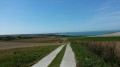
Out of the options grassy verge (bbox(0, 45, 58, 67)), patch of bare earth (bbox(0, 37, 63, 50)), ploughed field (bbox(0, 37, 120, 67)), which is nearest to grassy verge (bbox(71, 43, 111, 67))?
ploughed field (bbox(0, 37, 120, 67))

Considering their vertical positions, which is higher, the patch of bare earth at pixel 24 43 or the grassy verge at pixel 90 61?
the grassy verge at pixel 90 61

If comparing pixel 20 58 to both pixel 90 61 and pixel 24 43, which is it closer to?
pixel 90 61

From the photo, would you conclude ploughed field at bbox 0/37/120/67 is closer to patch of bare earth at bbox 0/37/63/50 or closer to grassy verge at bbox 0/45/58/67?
grassy verge at bbox 0/45/58/67

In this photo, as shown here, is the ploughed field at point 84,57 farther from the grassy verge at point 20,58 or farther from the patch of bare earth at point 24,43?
A: the patch of bare earth at point 24,43

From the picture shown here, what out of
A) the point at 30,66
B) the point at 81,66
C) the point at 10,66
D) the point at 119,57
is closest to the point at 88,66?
the point at 81,66

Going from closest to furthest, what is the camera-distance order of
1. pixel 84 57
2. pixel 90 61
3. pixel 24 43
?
1. pixel 90 61
2. pixel 84 57
3. pixel 24 43

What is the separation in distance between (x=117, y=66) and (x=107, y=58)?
330 centimetres

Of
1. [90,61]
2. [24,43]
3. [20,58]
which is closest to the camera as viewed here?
[90,61]

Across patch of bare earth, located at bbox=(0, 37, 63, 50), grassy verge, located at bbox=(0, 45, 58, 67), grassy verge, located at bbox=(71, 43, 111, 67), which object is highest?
grassy verge, located at bbox=(71, 43, 111, 67)

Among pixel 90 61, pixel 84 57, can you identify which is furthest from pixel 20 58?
pixel 90 61

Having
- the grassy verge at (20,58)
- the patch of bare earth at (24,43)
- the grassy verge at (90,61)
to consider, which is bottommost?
the patch of bare earth at (24,43)

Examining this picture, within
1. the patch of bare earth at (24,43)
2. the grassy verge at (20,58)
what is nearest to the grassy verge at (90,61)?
the grassy verge at (20,58)

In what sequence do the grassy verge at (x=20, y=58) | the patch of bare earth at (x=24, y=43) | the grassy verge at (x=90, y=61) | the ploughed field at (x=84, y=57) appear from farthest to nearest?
the patch of bare earth at (x=24, y=43) < the grassy verge at (x=20, y=58) < the ploughed field at (x=84, y=57) < the grassy verge at (x=90, y=61)

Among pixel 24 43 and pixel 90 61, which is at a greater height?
pixel 90 61
